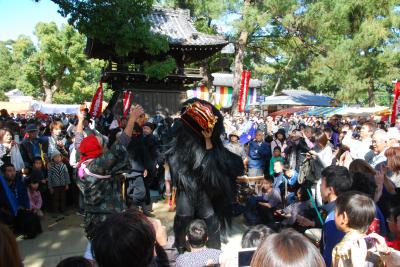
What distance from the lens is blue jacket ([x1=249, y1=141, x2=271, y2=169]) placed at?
7172 millimetres

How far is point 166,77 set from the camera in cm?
1520

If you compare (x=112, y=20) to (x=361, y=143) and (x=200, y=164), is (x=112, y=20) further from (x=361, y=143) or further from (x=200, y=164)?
(x=361, y=143)

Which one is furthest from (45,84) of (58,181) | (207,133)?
(207,133)

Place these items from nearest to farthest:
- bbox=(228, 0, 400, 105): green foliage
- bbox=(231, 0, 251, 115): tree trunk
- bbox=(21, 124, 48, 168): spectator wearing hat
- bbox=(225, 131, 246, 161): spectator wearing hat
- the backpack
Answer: the backpack, bbox=(21, 124, 48, 168): spectator wearing hat, bbox=(225, 131, 246, 161): spectator wearing hat, bbox=(228, 0, 400, 105): green foliage, bbox=(231, 0, 251, 115): tree trunk

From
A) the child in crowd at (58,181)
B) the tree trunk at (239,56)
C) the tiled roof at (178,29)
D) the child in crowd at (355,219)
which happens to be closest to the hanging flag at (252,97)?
the tree trunk at (239,56)

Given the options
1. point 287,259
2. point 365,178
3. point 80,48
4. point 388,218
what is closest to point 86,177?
point 287,259

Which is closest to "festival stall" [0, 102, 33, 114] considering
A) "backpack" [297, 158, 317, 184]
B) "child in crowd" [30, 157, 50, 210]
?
"child in crowd" [30, 157, 50, 210]

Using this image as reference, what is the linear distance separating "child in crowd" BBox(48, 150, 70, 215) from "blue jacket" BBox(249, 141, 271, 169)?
366cm

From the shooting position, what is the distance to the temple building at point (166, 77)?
1504 cm

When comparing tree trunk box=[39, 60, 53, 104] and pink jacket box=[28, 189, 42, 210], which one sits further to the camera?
tree trunk box=[39, 60, 53, 104]

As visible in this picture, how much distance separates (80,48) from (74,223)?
73.6 ft

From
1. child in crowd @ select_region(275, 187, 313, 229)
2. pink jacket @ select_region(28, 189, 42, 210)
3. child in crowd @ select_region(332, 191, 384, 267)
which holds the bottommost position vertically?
pink jacket @ select_region(28, 189, 42, 210)

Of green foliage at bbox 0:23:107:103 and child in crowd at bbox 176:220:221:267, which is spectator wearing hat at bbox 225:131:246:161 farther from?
green foliage at bbox 0:23:107:103

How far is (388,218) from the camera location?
9.39ft
